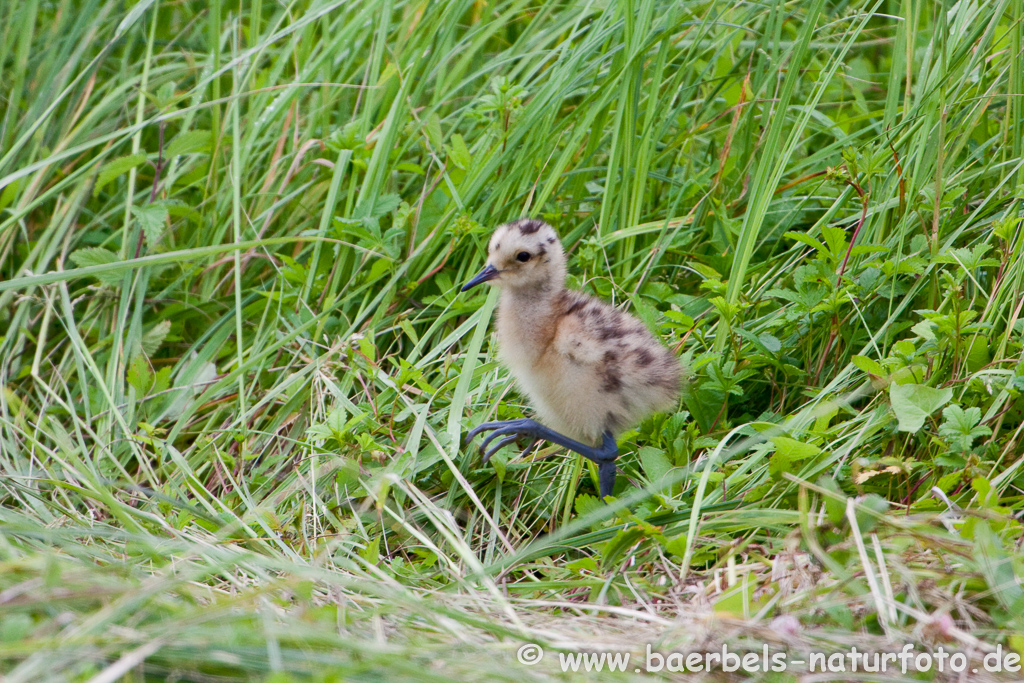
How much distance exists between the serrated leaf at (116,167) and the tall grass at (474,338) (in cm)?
1

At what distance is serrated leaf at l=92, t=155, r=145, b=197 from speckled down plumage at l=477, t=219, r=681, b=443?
140 centimetres

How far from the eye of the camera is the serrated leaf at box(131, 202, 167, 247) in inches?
122

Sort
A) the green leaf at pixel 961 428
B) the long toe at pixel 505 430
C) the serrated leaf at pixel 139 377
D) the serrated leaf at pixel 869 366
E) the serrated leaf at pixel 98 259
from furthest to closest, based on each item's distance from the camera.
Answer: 1. the serrated leaf at pixel 98 259
2. the serrated leaf at pixel 139 377
3. the long toe at pixel 505 430
4. the serrated leaf at pixel 869 366
5. the green leaf at pixel 961 428

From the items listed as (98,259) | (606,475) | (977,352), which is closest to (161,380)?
(98,259)

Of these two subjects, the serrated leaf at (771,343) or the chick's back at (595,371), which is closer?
the chick's back at (595,371)

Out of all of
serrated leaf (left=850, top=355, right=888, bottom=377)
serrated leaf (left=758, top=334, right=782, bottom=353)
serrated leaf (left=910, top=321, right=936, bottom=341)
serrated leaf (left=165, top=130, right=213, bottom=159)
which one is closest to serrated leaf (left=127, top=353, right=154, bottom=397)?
serrated leaf (left=165, top=130, right=213, bottom=159)

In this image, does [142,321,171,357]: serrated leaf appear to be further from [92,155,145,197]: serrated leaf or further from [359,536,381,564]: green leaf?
[359,536,381,564]: green leaf

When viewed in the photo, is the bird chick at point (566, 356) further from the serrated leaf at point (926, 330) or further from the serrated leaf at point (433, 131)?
the serrated leaf at point (433, 131)

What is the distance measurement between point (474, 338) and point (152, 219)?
1.20m

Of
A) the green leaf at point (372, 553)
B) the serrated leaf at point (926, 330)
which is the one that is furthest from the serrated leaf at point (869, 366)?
the green leaf at point (372, 553)

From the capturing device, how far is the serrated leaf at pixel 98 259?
305 cm

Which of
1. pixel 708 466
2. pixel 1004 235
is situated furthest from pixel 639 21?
pixel 708 466

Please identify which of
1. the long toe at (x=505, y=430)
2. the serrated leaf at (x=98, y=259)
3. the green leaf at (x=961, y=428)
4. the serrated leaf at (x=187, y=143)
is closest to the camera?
the green leaf at (x=961, y=428)

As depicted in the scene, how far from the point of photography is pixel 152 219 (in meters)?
3.13
